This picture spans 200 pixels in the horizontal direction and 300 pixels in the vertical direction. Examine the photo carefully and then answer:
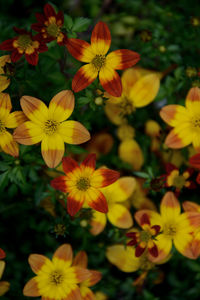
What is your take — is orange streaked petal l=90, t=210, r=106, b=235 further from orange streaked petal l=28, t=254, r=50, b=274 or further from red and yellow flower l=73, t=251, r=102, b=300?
orange streaked petal l=28, t=254, r=50, b=274

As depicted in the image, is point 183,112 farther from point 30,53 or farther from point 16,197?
point 16,197

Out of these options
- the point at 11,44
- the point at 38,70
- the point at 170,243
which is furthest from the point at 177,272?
the point at 11,44

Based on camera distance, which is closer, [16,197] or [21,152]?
[21,152]

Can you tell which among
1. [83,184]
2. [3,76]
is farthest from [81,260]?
[3,76]

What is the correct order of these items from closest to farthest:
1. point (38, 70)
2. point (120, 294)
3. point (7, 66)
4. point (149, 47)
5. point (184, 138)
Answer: point (7, 66) < point (184, 138) < point (38, 70) < point (149, 47) < point (120, 294)

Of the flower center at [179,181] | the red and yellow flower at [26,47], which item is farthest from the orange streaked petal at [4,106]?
the flower center at [179,181]

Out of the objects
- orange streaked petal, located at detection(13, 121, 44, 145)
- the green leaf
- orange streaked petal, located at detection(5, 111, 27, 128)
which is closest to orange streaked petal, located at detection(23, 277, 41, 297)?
orange streaked petal, located at detection(13, 121, 44, 145)

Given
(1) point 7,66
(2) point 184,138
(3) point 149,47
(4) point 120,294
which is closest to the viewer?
(1) point 7,66
